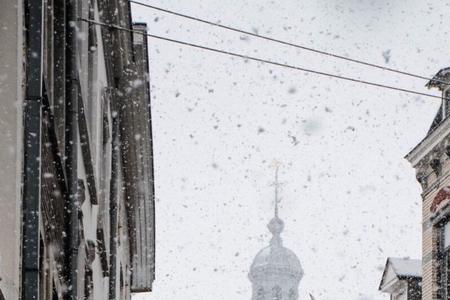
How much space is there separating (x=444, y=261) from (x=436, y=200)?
1237 millimetres

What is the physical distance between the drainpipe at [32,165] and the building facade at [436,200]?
1947cm

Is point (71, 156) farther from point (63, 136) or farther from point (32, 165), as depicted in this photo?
point (32, 165)

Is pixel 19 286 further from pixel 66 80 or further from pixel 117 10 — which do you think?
pixel 117 10

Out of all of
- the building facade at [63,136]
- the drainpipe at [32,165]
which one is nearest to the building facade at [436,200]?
the building facade at [63,136]

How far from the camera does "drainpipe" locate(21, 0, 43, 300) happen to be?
7.60m

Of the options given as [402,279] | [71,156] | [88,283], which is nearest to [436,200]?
[402,279]

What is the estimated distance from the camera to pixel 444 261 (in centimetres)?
A: 2725

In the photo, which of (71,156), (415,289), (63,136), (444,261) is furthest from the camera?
(415,289)

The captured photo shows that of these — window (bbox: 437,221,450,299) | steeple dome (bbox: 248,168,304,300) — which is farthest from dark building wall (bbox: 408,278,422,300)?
steeple dome (bbox: 248,168,304,300)

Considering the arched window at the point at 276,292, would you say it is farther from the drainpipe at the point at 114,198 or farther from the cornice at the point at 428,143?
the drainpipe at the point at 114,198

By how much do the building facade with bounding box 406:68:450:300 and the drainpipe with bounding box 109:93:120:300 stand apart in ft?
28.2

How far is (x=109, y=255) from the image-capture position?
765 inches

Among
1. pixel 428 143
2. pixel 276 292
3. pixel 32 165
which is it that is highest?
pixel 276 292

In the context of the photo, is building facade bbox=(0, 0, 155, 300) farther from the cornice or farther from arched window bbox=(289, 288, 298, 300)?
arched window bbox=(289, 288, 298, 300)
